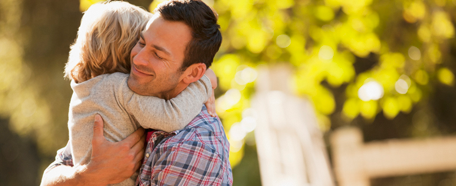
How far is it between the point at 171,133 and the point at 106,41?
416mm

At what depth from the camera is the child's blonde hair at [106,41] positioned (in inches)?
53.6

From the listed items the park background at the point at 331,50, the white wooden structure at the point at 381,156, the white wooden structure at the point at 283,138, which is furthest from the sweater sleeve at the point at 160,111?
the white wooden structure at the point at 381,156

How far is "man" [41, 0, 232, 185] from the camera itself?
124 centimetres

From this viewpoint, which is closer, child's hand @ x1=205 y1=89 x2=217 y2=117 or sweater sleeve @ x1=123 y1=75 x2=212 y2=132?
sweater sleeve @ x1=123 y1=75 x2=212 y2=132

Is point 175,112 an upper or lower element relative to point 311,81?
upper

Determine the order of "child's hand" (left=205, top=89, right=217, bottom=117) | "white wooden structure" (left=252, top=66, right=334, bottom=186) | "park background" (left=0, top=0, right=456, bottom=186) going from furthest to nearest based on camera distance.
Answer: "park background" (left=0, top=0, right=456, bottom=186) → "white wooden structure" (left=252, top=66, right=334, bottom=186) → "child's hand" (left=205, top=89, right=217, bottom=117)

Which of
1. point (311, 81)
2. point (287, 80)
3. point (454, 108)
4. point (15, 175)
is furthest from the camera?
→ point (454, 108)

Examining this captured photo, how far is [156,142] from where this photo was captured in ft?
4.39

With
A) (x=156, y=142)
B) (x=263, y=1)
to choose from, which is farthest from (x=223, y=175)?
(x=263, y=1)

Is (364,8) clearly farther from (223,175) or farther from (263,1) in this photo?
(223,175)

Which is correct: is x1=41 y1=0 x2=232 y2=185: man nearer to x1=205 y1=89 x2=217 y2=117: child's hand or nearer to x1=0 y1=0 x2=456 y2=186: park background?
x1=205 y1=89 x2=217 y2=117: child's hand

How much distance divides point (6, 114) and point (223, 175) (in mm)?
4262

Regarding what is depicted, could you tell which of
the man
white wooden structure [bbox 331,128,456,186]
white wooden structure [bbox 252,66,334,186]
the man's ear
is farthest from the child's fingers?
white wooden structure [bbox 331,128,456,186]

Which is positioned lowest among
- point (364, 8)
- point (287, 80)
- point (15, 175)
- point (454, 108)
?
point (15, 175)
